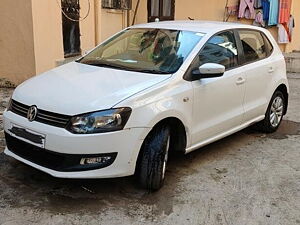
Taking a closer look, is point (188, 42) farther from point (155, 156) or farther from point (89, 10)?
point (89, 10)

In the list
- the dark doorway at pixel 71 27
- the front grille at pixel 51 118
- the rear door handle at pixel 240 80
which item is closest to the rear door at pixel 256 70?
the rear door handle at pixel 240 80

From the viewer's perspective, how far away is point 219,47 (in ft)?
15.5

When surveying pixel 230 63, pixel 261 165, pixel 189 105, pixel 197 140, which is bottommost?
pixel 261 165

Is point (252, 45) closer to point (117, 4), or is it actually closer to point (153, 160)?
point (153, 160)

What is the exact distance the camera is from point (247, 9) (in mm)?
11789

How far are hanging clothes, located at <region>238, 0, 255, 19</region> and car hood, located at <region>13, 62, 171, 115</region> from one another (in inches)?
334

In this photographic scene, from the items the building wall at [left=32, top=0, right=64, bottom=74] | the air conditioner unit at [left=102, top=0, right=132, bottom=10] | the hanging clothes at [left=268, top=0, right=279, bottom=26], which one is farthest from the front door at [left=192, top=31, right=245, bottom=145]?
the hanging clothes at [left=268, top=0, right=279, bottom=26]

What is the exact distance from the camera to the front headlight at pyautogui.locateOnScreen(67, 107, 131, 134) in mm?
3361

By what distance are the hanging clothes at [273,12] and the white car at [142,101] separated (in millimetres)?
6750

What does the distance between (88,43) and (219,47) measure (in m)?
4.98

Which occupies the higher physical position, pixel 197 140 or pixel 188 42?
pixel 188 42

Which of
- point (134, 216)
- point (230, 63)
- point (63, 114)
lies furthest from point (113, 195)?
point (230, 63)

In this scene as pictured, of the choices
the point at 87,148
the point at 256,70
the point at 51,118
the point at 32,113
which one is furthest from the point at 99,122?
the point at 256,70

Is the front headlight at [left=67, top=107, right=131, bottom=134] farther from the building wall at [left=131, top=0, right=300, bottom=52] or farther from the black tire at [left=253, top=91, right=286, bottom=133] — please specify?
the building wall at [left=131, top=0, right=300, bottom=52]
